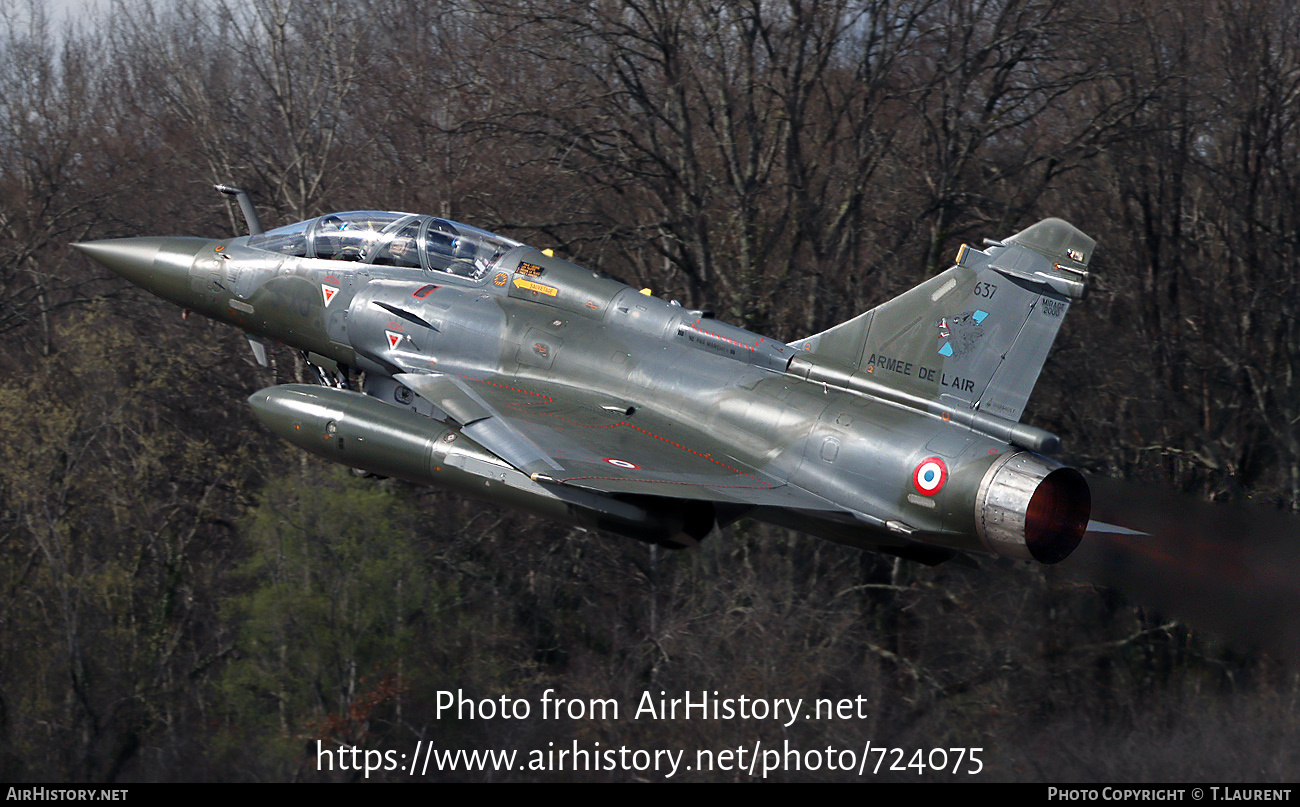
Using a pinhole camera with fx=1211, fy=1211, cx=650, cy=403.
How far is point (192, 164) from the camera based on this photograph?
22641mm

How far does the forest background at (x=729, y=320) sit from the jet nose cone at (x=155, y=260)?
183 inches

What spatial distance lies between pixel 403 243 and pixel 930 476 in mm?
6253

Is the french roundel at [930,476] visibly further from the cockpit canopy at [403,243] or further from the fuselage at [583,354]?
the cockpit canopy at [403,243]

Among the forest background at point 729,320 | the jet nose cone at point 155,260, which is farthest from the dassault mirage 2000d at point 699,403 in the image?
the forest background at point 729,320

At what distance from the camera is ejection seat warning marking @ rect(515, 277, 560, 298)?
1221cm

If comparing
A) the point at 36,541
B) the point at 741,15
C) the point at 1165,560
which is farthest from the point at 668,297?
the point at 36,541

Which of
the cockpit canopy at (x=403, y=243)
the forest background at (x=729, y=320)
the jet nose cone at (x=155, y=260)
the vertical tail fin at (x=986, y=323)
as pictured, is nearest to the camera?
the vertical tail fin at (x=986, y=323)

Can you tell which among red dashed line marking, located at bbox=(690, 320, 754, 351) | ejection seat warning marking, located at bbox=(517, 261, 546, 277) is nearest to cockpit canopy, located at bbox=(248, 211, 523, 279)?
ejection seat warning marking, located at bbox=(517, 261, 546, 277)

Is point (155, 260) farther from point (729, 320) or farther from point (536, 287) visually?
point (729, 320)

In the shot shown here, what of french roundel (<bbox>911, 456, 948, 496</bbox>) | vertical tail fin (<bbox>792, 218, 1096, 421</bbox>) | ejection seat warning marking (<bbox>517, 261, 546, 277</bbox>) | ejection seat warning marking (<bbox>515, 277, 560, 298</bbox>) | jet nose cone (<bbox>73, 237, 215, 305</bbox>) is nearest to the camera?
french roundel (<bbox>911, 456, 948, 496</bbox>)

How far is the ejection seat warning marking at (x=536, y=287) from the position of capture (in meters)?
12.2

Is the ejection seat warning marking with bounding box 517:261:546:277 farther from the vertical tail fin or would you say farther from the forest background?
the forest background

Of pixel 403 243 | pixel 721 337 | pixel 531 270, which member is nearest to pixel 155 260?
pixel 403 243

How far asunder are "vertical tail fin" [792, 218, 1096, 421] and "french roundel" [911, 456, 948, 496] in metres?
0.67
